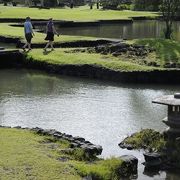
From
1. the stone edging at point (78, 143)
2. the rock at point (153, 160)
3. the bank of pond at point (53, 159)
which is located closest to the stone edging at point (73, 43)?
the stone edging at point (78, 143)

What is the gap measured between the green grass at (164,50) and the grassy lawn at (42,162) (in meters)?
15.2

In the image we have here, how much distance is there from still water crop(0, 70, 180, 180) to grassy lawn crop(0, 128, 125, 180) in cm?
126

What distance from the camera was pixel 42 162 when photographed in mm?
12586

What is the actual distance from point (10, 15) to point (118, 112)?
49669mm

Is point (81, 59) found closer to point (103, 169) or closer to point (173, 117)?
point (173, 117)

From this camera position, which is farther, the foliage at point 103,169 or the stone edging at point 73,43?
the stone edging at point 73,43

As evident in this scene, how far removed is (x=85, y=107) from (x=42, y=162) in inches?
337

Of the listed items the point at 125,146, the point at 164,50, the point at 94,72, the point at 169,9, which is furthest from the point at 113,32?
the point at 125,146

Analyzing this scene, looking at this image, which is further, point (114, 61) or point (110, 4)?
point (110, 4)

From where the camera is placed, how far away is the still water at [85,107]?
17.4 m

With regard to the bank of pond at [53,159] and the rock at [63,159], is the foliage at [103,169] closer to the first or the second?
the bank of pond at [53,159]

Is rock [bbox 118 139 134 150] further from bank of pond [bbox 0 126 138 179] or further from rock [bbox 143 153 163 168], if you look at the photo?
rock [bbox 143 153 163 168]

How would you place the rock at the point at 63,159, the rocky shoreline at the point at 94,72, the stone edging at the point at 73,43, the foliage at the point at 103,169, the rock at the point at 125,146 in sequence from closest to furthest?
the foliage at the point at 103,169
the rock at the point at 63,159
the rock at the point at 125,146
the rocky shoreline at the point at 94,72
the stone edging at the point at 73,43

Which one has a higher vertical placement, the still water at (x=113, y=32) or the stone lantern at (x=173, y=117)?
the stone lantern at (x=173, y=117)
